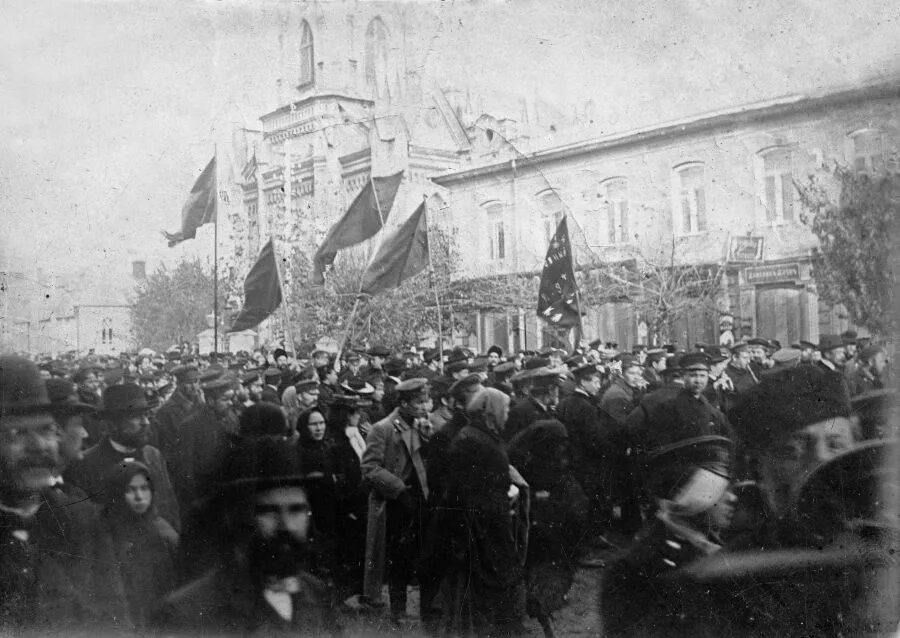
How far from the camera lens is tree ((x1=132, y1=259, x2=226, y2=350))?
5430mm

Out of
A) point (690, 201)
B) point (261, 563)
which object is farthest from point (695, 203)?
point (261, 563)

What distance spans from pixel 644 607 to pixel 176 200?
12.8ft

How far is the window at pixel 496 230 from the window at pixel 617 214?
674 millimetres

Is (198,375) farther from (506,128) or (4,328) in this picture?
(506,128)

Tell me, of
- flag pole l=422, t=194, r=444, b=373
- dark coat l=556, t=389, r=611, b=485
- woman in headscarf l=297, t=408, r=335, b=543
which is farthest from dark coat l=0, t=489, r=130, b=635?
dark coat l=556, t=389, r=611, b=485

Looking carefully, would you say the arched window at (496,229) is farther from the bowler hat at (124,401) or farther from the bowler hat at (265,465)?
the bowler hat at (124,401)

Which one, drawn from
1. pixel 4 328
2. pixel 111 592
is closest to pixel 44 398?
pixel 4 328

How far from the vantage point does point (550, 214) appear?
16.1 ft

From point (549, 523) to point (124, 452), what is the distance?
2431 mm

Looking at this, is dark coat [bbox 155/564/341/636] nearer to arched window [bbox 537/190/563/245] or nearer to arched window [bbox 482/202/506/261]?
arched window [bbox 482/202/506/261]

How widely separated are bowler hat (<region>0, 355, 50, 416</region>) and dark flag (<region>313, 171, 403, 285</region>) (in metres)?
1.89

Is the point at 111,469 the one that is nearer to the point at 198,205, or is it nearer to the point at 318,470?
the point at 318,470

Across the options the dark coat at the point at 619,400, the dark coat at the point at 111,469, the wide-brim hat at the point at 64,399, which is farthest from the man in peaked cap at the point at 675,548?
the wide-brim hat at the point at 64,399

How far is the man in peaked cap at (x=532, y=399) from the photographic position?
4621mm
